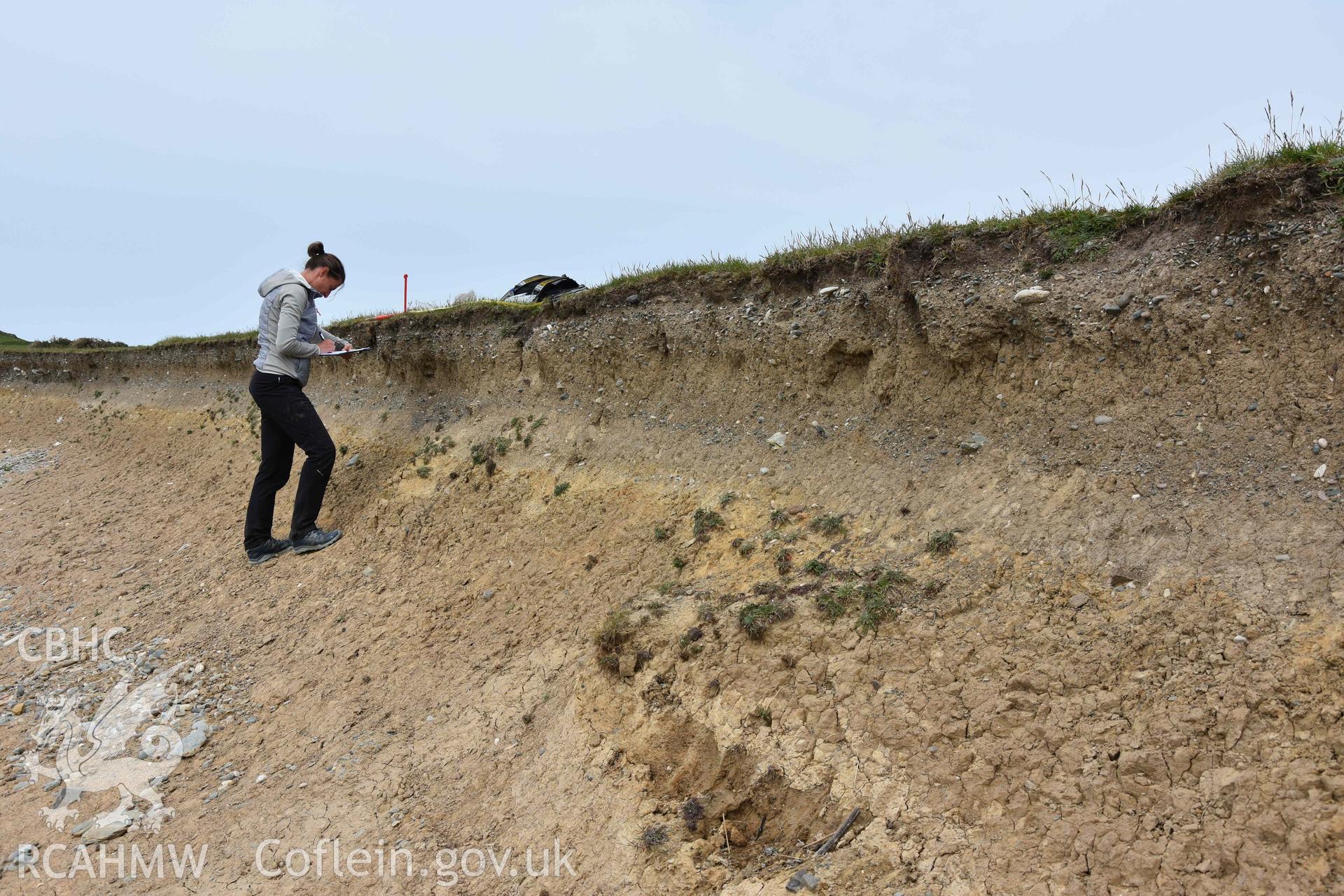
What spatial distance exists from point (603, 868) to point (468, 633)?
2.67m

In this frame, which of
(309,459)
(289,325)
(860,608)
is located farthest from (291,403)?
(860,608)

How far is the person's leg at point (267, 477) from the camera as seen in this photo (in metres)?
7.93

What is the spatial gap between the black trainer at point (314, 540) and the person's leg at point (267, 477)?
0.37 meters

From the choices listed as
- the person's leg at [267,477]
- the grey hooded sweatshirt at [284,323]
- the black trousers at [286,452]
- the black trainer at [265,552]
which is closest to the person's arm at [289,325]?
the grey hooded sweatshirt at [284,323]

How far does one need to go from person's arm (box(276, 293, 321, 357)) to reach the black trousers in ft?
1.01

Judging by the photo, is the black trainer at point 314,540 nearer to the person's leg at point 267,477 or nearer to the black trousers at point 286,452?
the black trousers at point 286,452

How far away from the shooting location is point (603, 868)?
367 cm

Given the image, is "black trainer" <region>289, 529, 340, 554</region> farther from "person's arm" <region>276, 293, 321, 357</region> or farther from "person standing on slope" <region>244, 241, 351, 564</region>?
"person's arm" <region>276, 293, 321, 357</region>

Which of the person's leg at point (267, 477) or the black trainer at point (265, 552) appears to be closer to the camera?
the person's leg at point (267, 477)

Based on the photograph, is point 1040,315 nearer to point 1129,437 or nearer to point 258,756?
point 1129,437

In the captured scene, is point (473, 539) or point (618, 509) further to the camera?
point (473, 539)

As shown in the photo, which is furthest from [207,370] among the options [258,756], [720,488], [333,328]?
[720,488]

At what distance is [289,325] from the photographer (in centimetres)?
748

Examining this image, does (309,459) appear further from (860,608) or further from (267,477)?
(860,608)
